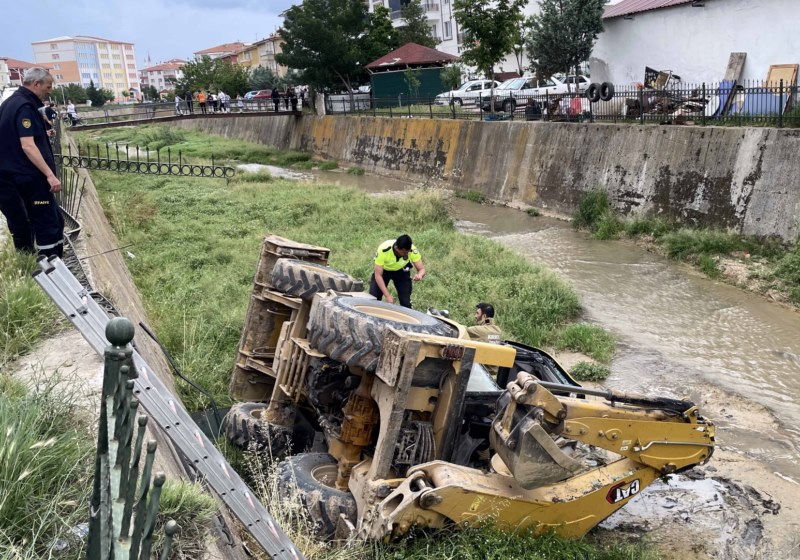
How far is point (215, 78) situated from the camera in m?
72.4

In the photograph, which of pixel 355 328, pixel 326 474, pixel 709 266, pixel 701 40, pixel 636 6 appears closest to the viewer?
pixel 355 328

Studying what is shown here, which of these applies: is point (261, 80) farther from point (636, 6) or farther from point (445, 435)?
point (445, 435)

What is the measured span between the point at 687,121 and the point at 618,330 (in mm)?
8615

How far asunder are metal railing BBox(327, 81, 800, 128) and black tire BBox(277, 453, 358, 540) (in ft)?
43.4

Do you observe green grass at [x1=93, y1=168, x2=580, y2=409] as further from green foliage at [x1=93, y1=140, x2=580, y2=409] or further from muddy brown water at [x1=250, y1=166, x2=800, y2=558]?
muddy brown water at [x1=250, y1=166, x2=800, y2=558]

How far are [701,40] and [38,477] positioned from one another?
24.4 metres

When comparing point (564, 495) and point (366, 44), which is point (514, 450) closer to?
point (564, 495)

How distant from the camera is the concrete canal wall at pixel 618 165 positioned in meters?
14.2

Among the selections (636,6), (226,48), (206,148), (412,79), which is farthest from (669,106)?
(226,48)

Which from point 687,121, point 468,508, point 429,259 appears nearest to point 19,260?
point 468,508

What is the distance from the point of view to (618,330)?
11.0 m

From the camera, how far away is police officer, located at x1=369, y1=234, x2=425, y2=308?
28.0 ft

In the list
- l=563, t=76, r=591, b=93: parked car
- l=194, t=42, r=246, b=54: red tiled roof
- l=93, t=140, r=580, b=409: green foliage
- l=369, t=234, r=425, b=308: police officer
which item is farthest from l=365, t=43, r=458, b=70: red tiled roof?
l=194, t=42, r=246, b=54: red tiled roof

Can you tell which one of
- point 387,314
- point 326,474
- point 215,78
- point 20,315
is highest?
point 387,314
